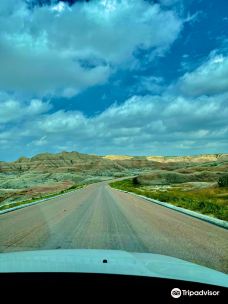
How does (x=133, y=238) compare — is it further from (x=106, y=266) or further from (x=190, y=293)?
(x=190, y=293)

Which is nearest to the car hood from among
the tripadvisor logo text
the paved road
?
the tripadvisor logo text

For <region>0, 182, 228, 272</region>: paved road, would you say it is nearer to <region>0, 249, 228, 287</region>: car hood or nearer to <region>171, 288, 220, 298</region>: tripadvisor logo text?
<region>0, 249, 228, 287</region>: car hood

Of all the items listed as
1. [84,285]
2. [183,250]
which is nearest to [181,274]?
[84,285]

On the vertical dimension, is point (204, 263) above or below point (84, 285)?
below

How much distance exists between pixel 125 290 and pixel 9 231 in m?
12.0

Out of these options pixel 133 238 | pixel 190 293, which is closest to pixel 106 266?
pixel 190 293

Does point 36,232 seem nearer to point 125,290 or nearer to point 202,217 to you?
point 202,217

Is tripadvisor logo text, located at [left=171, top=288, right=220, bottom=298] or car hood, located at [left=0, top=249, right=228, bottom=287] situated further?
car hood, located at [left=0, top=249, right=228, bottom=287]

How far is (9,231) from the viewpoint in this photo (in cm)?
1600

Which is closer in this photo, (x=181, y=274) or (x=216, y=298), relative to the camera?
(x=216, y=298)

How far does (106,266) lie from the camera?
5.53m

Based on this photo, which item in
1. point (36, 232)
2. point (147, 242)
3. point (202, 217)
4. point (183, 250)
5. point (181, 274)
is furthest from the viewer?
point (202, 217)

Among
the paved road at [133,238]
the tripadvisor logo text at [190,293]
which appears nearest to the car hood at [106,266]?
the tripadvisor logo text at [190,293]

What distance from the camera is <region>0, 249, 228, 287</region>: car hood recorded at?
5125 millimetres
